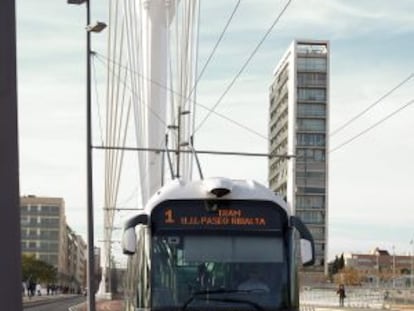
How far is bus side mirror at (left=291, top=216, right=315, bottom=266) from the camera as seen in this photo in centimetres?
1142

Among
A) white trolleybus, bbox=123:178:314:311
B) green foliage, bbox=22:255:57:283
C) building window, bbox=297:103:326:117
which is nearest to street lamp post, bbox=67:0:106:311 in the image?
white trolleybus, bbox=123:178:314:311

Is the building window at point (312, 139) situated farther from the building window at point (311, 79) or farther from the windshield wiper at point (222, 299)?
the windshield wiper at point (222, 299)

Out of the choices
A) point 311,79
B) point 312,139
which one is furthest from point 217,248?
point 311,79

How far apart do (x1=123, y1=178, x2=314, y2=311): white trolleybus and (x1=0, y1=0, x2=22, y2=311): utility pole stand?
235 inches

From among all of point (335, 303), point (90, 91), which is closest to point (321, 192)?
point (335, 303)

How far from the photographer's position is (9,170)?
5.34 m

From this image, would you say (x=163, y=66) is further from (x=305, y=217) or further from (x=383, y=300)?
(x=305, y=217)

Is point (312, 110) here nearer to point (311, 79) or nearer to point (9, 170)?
point (311, 79)

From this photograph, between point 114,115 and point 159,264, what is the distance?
28.1m

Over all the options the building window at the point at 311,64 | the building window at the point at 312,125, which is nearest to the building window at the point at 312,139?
the building window at the point at 312,125

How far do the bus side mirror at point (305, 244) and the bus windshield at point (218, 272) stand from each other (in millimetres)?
275

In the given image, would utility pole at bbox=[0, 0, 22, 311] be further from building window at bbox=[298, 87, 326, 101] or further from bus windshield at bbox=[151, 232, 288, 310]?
building window at bbox=[298, 87, 326, 101]

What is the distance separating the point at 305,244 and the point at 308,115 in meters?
84.5

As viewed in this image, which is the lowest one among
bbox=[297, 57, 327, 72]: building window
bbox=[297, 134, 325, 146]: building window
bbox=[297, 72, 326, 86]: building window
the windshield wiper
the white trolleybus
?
the windshield wiper
